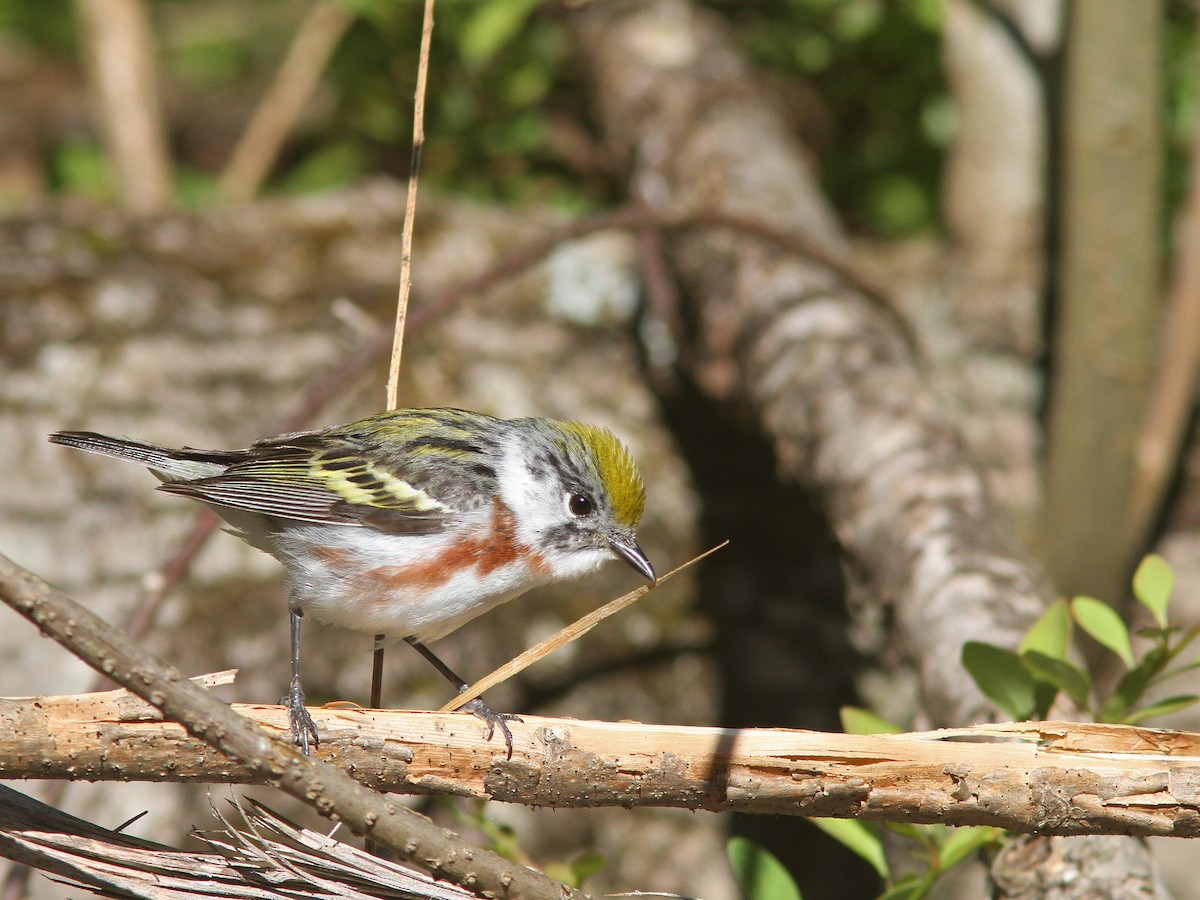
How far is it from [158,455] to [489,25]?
8.84 ft

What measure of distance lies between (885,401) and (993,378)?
121cm

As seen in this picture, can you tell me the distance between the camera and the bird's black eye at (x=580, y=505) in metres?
3.07

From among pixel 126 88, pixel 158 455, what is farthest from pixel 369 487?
pixel 126 88

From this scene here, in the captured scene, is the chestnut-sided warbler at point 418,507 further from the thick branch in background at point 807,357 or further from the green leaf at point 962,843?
the green leaf at point 962,843

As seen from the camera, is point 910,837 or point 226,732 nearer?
point 226,732

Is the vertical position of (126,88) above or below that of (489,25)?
above

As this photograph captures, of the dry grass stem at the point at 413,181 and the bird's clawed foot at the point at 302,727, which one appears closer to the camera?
the bird's clawed foot at the point at 302,727

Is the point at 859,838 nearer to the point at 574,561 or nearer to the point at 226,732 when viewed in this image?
the point at 574,561

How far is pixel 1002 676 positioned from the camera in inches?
93.2

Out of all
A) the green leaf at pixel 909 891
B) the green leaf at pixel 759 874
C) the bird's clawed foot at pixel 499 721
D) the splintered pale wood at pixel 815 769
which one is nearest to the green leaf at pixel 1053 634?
the splintered pale wood at pixel 815 769

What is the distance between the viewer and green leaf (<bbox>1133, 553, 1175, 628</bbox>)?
222 cm

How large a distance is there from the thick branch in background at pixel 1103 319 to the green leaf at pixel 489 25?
222cm

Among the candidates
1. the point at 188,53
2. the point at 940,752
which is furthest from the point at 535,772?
the point at 188,53

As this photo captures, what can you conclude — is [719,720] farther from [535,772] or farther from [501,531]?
[535,772]
